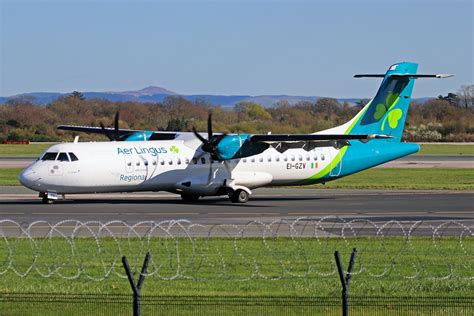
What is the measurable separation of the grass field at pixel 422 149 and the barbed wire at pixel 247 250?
183ft

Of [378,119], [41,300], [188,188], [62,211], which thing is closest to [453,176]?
[378,119]

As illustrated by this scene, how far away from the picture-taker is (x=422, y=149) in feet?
308

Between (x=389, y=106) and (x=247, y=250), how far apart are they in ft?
66.5

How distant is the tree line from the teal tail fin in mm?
24739

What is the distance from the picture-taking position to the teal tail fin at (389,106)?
137ft

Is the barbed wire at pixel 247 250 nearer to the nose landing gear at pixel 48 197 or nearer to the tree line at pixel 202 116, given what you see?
the nose landing gear at pixel 48 197

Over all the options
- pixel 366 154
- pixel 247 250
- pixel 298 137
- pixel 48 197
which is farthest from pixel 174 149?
pixel 247 250

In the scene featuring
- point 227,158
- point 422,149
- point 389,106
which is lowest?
point 422,149

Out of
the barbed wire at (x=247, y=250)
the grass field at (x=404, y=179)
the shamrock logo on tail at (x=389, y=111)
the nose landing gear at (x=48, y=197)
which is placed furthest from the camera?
the grass field at (x=404, y=179)

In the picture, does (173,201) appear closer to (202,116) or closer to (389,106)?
(389,106)

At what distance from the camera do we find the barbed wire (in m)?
20.0

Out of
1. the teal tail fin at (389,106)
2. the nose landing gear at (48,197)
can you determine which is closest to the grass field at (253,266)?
the nose landing gear at (48,197)

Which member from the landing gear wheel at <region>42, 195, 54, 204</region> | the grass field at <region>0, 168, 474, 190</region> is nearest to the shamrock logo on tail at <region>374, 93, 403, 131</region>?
the grass field at <region>0, 168, 474, 190</region>

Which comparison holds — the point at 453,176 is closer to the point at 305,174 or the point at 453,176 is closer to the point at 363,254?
the point at 305,174
